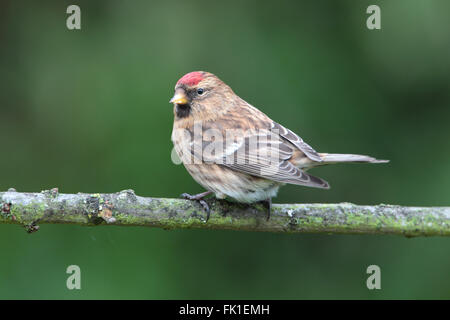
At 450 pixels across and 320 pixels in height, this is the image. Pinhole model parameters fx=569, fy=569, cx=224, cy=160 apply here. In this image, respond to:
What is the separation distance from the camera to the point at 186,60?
204 inches

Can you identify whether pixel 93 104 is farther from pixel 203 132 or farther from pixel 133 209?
pixel 133 209

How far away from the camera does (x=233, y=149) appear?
12.6 ft

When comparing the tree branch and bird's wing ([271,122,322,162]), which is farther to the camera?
bird's wing ([271,122,322,162])

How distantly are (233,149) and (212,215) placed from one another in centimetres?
55

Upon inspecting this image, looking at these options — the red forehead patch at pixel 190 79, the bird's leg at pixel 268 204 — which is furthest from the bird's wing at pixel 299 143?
the red forehead patch at pixel 190 79

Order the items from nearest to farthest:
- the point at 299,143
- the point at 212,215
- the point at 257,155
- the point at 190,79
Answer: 1. the point at 212,215
2. the point at 257,155
3. the point at 299,143
4. the point at 190,79

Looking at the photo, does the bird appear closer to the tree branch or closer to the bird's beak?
the bird's beak

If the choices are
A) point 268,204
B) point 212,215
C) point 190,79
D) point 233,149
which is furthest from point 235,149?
point 190,79

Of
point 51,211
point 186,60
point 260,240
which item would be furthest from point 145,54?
point 51,211

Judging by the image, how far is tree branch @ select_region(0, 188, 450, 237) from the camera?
10.4ft

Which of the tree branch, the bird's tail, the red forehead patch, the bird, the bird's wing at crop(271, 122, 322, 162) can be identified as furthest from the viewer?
the red forehead patch

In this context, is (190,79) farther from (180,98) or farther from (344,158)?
(344,158)

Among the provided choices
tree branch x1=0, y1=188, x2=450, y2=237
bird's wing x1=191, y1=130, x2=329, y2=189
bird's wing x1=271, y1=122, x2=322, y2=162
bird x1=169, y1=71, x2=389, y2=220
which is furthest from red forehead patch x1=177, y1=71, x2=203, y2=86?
tree branch x1=0, y1=188, x2=450, y2=237

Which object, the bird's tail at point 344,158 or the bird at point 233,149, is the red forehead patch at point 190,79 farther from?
the bird's tail at point 344,158
